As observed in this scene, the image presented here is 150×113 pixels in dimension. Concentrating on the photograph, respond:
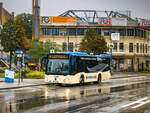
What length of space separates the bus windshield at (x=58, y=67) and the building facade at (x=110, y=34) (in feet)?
164

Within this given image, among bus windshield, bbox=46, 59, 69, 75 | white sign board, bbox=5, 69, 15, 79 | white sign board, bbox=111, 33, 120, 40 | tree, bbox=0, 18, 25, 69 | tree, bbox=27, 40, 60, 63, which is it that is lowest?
white sign board, bbox=5, 69, 15, 79

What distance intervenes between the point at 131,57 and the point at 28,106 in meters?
67.5

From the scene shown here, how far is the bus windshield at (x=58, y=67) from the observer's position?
90.3ft

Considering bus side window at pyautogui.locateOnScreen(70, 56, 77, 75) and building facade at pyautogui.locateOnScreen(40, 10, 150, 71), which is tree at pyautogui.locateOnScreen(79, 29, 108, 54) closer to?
building facade at pyautogui.locateOnScreen(40, 10, 150, 71)

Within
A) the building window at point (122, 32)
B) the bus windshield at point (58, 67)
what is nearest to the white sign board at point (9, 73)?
the bus windshield at point (58, 67)

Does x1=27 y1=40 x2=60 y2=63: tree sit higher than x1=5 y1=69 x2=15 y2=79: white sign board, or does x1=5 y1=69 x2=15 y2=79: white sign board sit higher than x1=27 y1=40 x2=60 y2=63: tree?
x1=27 y1=40 x2=60 y2=63: tree

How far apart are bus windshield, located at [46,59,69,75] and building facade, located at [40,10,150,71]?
49835mm

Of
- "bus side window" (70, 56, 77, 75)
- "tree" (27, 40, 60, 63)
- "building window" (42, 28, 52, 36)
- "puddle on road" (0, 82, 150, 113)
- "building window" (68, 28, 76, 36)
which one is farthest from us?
"building window" (68, 28, 76, 36)

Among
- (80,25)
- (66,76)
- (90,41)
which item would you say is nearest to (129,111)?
(66,76)

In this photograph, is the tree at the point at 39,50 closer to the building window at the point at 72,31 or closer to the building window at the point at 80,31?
the building window at the point at 72,31

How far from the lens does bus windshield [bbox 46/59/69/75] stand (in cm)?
2752

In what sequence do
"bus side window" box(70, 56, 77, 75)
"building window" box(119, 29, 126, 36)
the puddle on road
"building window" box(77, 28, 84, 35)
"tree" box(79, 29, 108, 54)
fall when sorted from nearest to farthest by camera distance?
1. the puddle on road
2. "bus side window" box(70, 56, 77, 75)
3. "tree" box(79, 29, 108, 54)
4. "building window" box(77, 28, 84, 35)
5. "building window" box(119, 29, 126, 36)

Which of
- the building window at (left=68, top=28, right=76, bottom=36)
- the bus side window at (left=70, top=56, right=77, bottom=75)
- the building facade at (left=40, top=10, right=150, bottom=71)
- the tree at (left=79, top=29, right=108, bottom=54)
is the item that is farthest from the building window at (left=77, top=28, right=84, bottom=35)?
the bus side window at (left=70, top=56, right=77, bottom=75)

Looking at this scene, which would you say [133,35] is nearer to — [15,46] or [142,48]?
[142,48]
